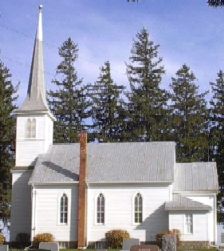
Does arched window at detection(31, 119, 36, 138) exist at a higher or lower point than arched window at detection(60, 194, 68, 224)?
higher

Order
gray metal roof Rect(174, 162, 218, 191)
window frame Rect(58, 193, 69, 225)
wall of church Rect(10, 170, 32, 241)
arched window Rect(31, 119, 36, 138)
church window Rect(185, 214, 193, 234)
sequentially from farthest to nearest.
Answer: arched window Rect(31, 119, 36, 138), wall of church Rect(10, 170, 32, 241), gray metal roof Rect(174, 162, 218, 191), window frame Rect(58, 193, 69, 225), church window Rect(185, 214, 193, 234)

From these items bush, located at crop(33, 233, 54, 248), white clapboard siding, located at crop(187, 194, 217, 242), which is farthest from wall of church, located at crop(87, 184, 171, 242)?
white clapboard siding, located at crop(187, 194, 217, 242)

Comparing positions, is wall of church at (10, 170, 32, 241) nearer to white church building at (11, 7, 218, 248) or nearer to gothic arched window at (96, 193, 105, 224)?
white church building at (11, 7, 218, 248)

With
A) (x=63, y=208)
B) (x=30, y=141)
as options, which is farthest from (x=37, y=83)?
(x=63, y=208)

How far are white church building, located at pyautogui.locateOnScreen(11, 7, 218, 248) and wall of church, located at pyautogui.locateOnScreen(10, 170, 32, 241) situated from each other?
74mm

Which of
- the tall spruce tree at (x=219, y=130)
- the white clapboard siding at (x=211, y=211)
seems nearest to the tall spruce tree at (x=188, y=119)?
the tall spruce tree at (x=219, y=130)

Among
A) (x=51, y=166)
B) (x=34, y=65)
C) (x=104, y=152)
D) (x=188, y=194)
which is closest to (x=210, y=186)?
(x=188, y=194)

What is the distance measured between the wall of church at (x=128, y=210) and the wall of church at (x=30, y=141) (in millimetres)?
6287

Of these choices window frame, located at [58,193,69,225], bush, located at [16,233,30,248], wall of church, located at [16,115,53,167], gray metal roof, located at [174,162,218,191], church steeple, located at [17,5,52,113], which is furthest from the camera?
church steeple, located at [17,5,52,113]

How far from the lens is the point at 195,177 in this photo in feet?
144

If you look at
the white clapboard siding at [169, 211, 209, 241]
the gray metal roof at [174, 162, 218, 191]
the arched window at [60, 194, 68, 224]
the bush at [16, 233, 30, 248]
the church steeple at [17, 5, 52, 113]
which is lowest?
the bush at [16, 233, 30, 248]

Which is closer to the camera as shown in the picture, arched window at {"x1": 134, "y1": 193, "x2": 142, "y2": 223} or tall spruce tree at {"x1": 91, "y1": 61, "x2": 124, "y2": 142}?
arched window at {"x1": 134, "y1": 193, "x2": 142, "y2": 223}

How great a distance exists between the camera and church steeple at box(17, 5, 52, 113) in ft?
155

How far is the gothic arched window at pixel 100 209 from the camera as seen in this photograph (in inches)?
1631
